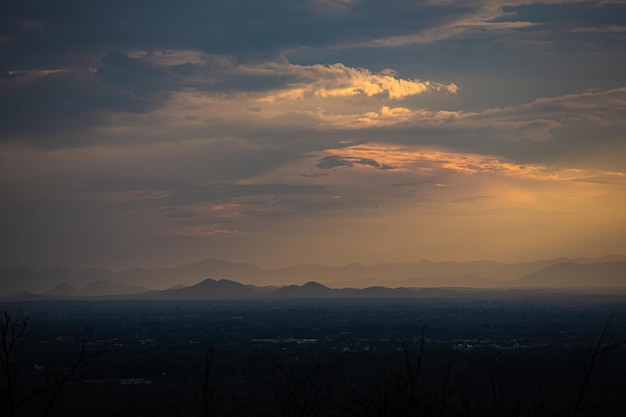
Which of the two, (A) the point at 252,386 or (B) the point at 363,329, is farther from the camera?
(B) the point at 363,329

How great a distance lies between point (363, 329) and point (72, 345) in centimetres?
2990

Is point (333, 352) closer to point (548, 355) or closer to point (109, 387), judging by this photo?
point (548, 355)

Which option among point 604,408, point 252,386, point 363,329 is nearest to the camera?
point 604,408

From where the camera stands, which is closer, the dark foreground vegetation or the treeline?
the dark foreground vegetation

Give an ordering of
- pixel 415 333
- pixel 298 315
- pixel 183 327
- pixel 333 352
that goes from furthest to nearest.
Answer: pixel 298 315, pixel 183 327, pixel 415 333, pixel 333 352

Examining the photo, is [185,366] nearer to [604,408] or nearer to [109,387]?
[109,387]

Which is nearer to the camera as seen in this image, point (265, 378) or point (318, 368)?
point (318, 368)

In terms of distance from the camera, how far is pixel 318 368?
1625 cm

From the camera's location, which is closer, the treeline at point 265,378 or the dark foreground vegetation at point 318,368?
the dark foreground vegetation at point 318,368

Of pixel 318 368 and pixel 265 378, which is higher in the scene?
pixel 318 368

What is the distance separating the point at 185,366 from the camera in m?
42.7

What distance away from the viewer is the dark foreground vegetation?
9.41 m

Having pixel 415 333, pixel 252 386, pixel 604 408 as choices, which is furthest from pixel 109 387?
pixel 415 333

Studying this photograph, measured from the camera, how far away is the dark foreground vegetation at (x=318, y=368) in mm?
9406
